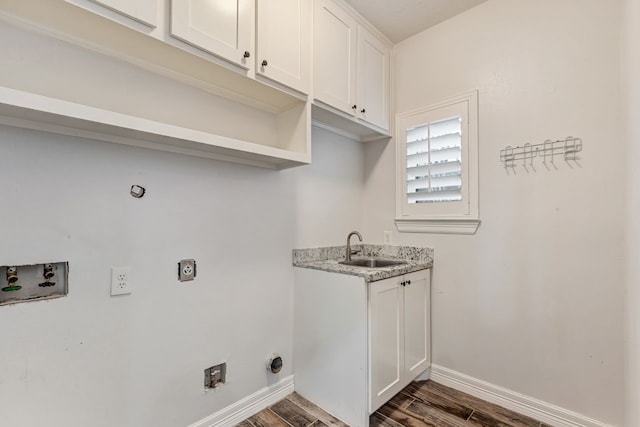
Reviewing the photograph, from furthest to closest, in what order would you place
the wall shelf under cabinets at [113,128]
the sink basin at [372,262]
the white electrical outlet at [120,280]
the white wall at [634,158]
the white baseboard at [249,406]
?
the sink basin at [372,262]
the white baseboard at [249,406]
the white electrical outlet at [120,280]
the white wall at [634,158]
the wall shelf under cabinets at [113,128]

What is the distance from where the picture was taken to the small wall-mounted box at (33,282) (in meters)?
1.12

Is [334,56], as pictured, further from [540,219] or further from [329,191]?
[540,219]

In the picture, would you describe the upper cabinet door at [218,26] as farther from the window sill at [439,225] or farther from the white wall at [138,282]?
the window sill at [439,225]

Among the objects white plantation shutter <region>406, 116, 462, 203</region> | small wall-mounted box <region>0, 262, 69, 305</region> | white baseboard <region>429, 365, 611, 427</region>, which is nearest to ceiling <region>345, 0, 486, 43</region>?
white plantation shutter <region>406, 116, 462, 203</region>

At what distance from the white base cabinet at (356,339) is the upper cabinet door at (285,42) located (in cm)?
121

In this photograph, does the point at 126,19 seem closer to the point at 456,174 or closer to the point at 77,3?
the point at 77,3

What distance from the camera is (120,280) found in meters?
1.35

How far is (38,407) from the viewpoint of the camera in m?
1.17

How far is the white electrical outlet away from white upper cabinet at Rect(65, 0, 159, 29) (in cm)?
103

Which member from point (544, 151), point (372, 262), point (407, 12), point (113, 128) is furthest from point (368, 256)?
point (113, 128)

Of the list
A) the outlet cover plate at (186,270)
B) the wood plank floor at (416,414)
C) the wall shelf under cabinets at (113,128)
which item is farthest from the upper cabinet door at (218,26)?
the wood plank floor at (416,414)

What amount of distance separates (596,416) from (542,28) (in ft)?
7.38

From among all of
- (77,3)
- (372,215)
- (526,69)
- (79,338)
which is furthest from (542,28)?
(79,338)

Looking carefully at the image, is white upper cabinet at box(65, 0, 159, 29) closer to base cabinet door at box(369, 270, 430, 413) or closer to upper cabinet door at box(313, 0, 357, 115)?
upper cabinet door at box(313, 0, 357, 115)
